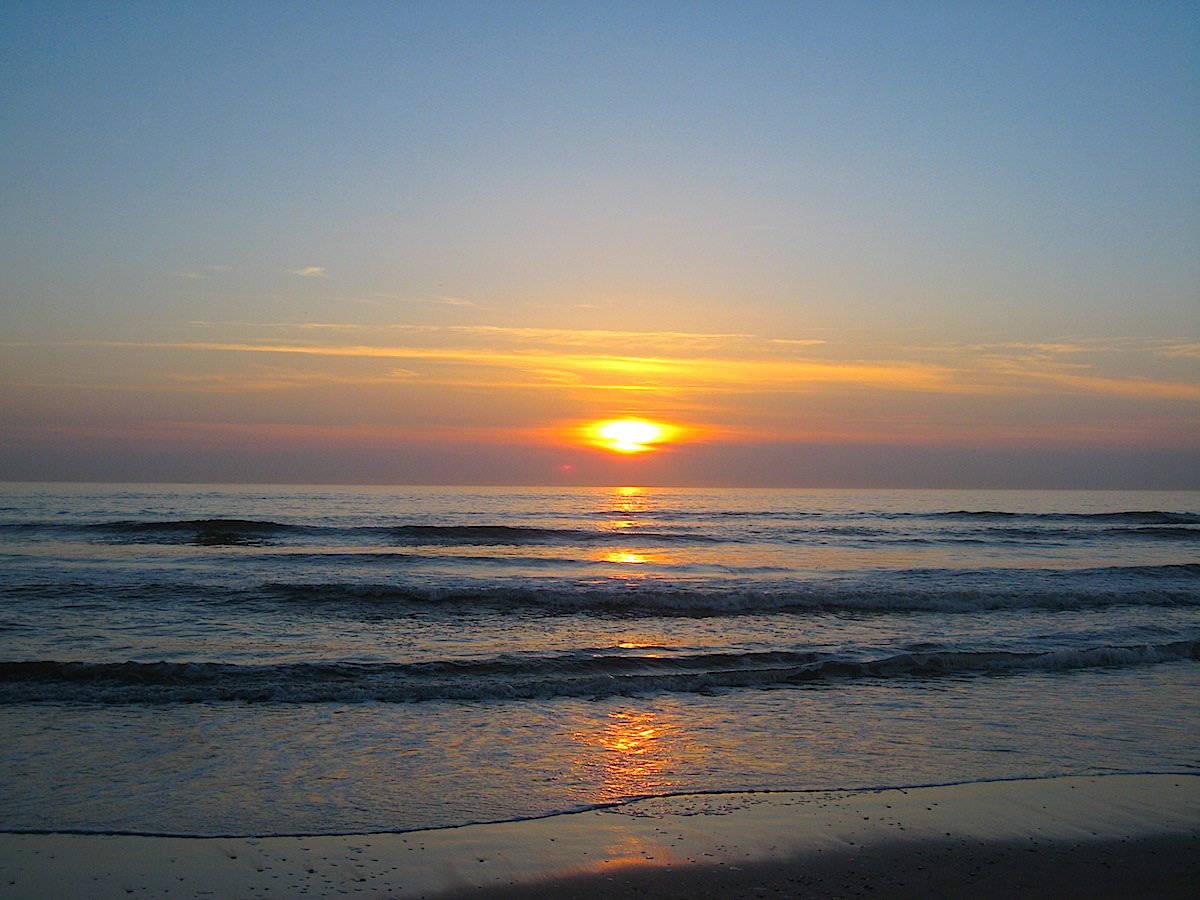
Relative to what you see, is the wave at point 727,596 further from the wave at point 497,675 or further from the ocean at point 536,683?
the wave at point 497,675

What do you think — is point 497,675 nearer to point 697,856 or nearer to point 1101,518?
point 697,856

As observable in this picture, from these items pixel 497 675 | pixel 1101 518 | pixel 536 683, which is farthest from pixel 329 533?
pixel 1101 518

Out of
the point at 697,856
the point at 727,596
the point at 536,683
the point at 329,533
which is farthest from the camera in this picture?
the point at 329,533

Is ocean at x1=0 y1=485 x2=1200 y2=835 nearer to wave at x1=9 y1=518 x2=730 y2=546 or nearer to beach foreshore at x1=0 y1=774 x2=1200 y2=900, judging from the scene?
beach foreshore at x1=0 y1=774 x2=1200 y2=900

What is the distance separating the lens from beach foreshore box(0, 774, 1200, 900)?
5699 millimetres

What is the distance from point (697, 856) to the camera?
614 cm

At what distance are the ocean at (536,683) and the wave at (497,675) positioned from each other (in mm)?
56

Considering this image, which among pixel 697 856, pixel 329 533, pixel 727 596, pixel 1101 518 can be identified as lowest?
pixel 329 533

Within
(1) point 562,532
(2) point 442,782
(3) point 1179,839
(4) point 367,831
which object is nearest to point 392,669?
(2) point 442,782

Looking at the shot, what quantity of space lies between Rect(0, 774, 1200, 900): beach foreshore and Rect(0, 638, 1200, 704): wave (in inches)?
173

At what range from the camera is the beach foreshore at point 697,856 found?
18.7 ft

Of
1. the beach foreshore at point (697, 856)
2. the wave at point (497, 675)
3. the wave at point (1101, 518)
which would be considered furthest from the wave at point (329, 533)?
the beach foreshore at point (697, 856)

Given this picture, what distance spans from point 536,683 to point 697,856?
5.75 m

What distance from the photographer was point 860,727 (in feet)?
32.0
